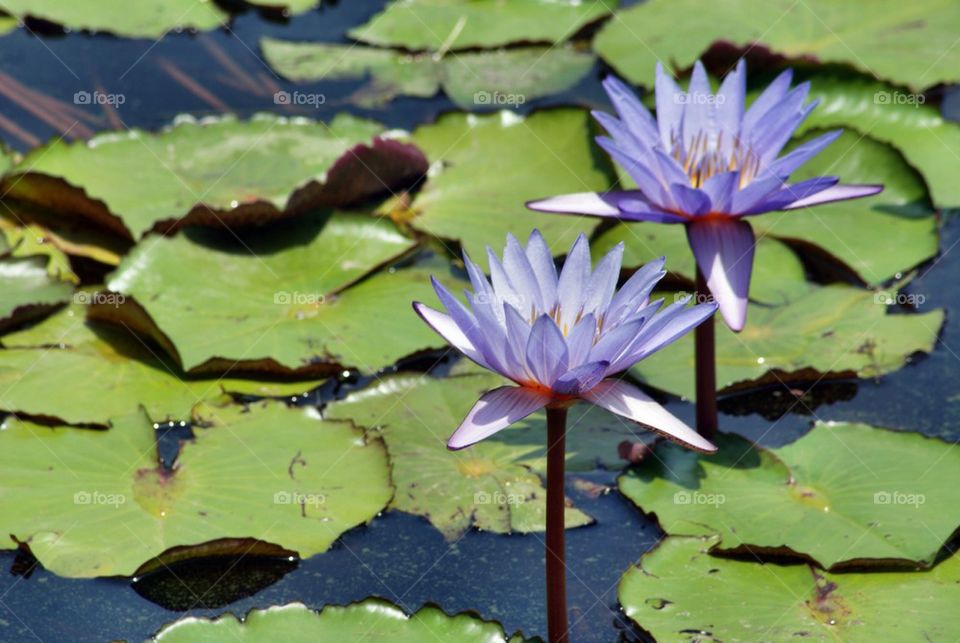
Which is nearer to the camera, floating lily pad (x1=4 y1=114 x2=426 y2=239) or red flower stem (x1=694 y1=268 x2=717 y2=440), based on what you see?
red flower stem (x1=694 y1=268 x2=717 y2=440)

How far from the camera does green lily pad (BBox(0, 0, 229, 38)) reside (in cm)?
578

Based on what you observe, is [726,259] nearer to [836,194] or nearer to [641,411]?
[836,194]

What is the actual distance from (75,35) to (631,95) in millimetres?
3611

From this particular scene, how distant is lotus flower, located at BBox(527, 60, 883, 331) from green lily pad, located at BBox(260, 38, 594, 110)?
80.3 inches

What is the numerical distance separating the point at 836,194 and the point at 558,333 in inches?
49.6

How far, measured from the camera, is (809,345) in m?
3.81

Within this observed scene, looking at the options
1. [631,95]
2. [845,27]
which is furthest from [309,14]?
[631,95]
